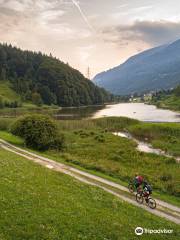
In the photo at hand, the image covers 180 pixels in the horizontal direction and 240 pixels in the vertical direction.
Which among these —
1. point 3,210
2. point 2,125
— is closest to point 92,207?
point 3,210

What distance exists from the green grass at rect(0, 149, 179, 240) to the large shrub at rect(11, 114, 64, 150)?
37.1 metres

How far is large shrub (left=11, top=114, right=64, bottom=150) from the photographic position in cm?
7231

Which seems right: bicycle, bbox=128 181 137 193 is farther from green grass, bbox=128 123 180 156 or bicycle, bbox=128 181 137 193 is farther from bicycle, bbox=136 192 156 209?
green grass, bbox=128 123 180 156

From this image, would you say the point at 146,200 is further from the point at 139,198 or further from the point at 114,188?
the point at 114,188

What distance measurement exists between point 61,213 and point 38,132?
49.7 meters

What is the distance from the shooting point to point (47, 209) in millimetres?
24359

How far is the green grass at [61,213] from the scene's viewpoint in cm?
2053

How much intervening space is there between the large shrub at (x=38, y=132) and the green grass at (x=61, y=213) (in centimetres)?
3714

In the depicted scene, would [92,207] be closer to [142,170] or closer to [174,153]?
[142,170]

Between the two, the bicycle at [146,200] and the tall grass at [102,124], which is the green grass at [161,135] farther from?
the bicycle at [146,200]

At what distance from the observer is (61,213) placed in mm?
24172

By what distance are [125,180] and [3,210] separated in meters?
27.4

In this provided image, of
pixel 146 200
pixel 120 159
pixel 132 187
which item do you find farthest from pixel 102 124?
pixel 146 200

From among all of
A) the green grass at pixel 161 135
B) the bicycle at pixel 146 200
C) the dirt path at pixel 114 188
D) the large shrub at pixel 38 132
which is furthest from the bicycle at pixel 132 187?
the large shrub at pixel 38 132
